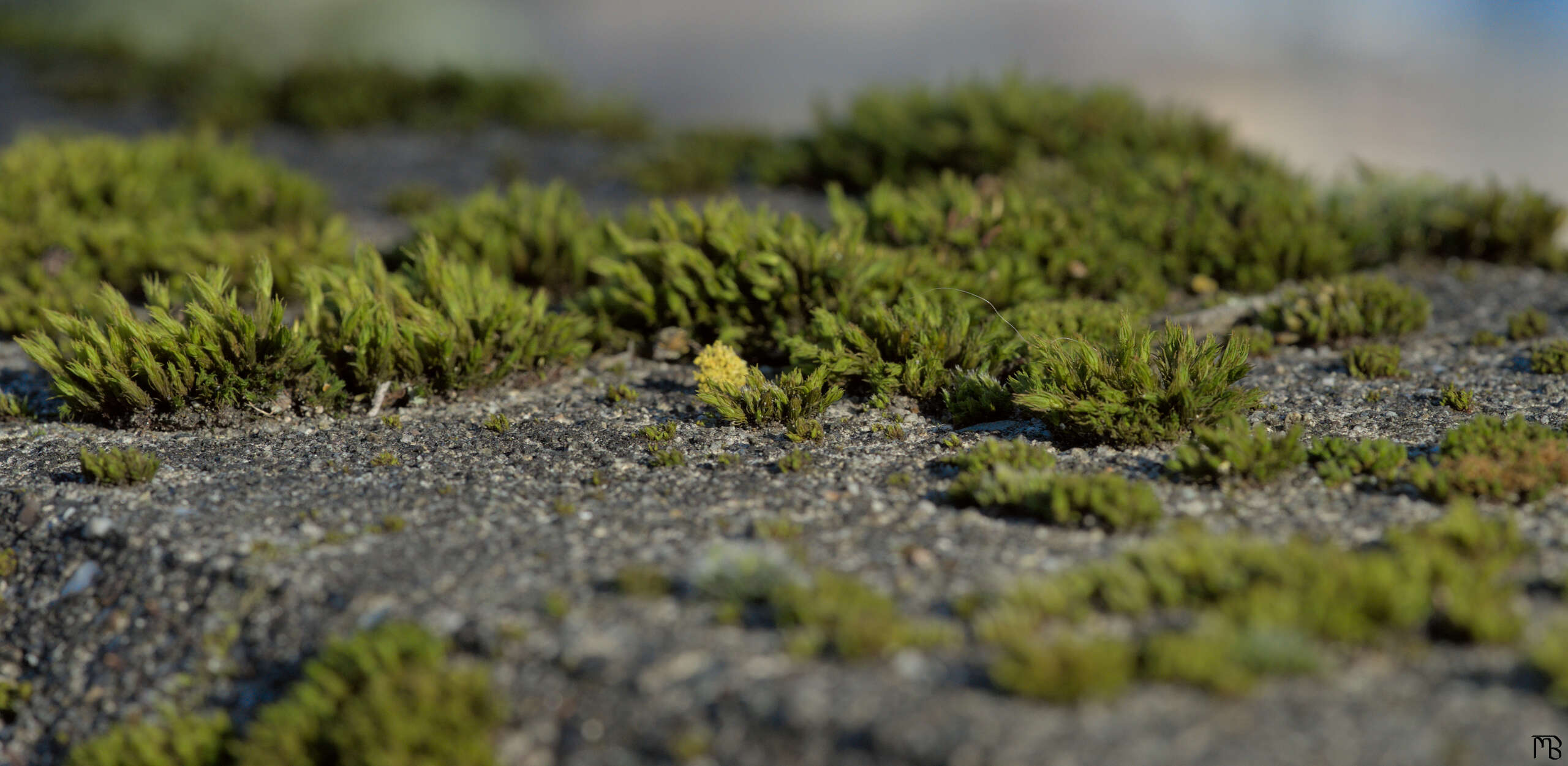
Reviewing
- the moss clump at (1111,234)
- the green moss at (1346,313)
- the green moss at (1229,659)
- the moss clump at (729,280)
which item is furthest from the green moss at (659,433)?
the green moss at (1346,313)

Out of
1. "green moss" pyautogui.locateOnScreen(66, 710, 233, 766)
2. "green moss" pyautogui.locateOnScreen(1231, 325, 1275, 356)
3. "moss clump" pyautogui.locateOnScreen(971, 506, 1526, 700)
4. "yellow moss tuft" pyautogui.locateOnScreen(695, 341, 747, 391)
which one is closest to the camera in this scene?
"moss clump" pyautogui.locateOnScreen(971, 506, 1526, 700)

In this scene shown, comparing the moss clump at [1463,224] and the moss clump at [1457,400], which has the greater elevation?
the moss clump at [1463,224]

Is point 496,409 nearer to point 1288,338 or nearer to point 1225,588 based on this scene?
point 1225,588

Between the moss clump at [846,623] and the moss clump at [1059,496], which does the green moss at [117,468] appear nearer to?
the moss clump at [846,623]

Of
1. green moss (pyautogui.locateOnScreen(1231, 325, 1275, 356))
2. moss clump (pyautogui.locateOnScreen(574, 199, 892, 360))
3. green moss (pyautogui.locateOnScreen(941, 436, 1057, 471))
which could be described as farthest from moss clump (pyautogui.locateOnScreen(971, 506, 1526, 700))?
moss clump (pyautogui.locateOnScreen(574, 199, 892, 360))

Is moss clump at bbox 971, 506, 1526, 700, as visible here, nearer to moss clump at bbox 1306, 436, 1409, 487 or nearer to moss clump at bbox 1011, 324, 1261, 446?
moss clump at bbox 1306, 436, 1409, 487

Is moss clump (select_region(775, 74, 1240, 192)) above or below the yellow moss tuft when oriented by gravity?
above
